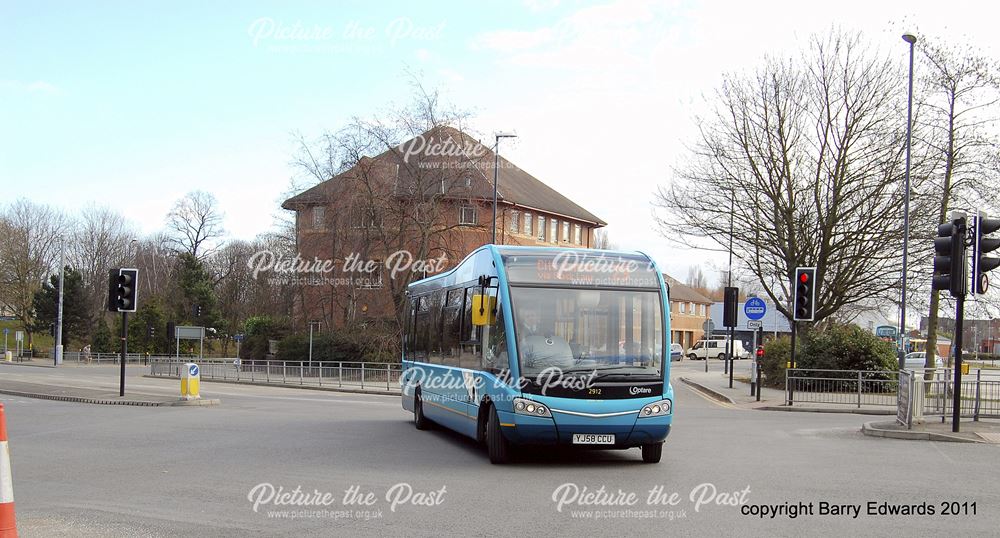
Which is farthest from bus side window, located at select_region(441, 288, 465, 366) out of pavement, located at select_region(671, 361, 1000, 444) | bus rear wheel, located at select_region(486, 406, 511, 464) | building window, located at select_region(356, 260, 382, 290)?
building window, located at select_region(356, 260, 382, 290)

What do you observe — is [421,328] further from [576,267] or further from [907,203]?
[907,203]

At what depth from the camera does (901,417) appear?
1773 centimetres

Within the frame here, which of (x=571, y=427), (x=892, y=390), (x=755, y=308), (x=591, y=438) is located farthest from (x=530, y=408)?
(x=892, y=390)

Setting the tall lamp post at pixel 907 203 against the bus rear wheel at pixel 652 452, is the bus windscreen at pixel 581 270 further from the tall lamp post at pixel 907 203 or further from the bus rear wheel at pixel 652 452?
the tall lamp post at pixel 907 203

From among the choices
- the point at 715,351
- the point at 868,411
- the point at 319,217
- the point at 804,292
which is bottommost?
the point at 715,351

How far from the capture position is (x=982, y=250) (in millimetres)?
15719

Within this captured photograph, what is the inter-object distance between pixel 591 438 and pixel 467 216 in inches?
1401

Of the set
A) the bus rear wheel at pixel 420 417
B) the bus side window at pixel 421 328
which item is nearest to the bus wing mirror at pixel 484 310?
the bus side window at pixel 421 328

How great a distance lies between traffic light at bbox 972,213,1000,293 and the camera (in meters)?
15.4

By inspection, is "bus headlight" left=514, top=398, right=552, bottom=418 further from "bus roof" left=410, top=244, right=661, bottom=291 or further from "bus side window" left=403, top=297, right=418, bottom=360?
"bus side window" left=403, top=297, right=418, bottom=360

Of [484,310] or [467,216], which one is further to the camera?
[467,216]

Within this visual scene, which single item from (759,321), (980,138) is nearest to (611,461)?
(759,321)

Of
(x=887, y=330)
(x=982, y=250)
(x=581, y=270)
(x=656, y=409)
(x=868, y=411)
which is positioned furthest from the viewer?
(x=887, y=330)

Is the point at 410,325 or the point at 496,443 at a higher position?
the point at 410,325
